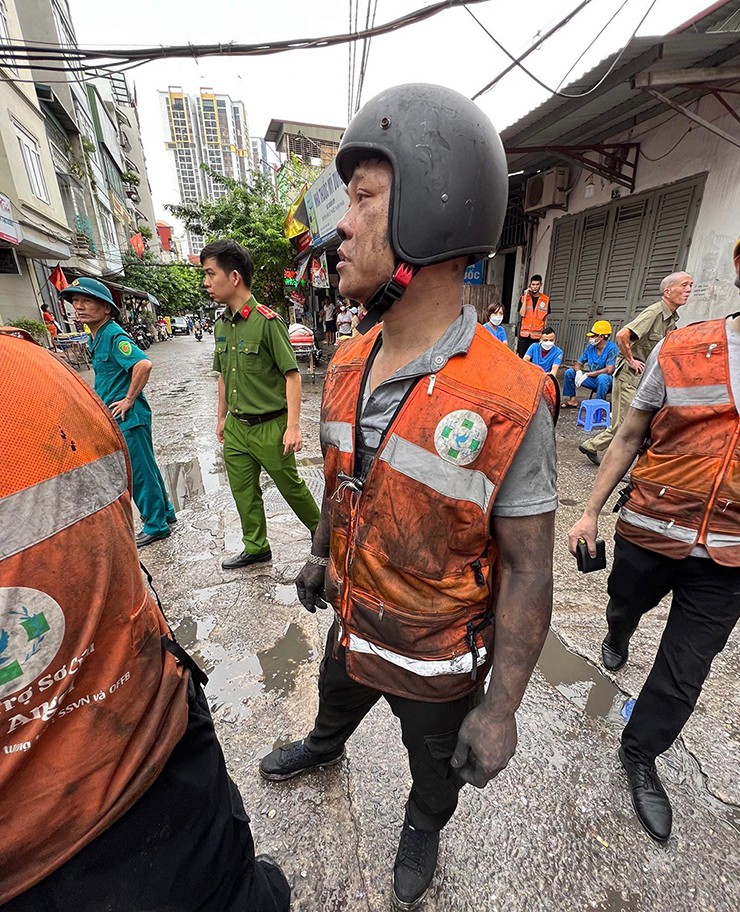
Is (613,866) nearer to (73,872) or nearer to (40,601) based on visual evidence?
(73,872)

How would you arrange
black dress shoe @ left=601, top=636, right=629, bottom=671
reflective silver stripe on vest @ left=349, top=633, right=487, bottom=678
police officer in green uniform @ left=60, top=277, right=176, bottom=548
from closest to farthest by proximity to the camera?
reflective silver stripe on vest @ left=349, top=633, right=487, bottom=678, black dress shoe @ left=601, top=636, right=629, bottom=671, police officer in green uniform @ left=60, top=277, right=176, bottom=548

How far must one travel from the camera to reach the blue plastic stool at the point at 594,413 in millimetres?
6219

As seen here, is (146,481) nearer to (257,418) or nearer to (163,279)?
(257,418)

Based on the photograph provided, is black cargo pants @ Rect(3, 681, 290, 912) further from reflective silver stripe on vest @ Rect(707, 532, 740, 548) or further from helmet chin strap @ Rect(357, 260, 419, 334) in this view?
reflective silver stripe on vest @ Rect(707, 532, 740, 548)

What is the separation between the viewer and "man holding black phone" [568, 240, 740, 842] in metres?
1.48

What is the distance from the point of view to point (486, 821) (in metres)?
1.62

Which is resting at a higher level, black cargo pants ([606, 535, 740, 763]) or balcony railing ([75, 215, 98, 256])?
balcony railing ([75, 215, 98, 256])

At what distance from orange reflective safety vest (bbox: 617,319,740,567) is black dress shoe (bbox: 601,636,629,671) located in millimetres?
838

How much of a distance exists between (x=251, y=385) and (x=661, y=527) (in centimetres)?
238

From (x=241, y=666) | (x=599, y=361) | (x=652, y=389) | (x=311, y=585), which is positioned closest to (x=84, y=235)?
(x=599, y=361)

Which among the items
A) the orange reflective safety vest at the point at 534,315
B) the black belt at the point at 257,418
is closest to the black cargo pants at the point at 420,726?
the black belt at the point at 257,418

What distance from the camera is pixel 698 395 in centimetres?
152

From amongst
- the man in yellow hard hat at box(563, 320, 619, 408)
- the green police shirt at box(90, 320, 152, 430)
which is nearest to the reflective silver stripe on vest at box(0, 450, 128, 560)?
the green police shirt at box(90, 320, 152, 430)

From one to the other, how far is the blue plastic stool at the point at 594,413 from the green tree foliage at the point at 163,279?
2377cm
